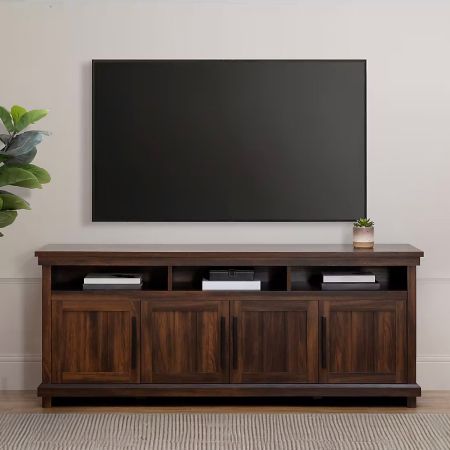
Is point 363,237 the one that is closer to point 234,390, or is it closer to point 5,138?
point 234,390

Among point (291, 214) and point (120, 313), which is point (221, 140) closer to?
point (291, 214)

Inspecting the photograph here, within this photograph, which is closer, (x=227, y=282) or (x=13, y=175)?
(x=13, y=175)

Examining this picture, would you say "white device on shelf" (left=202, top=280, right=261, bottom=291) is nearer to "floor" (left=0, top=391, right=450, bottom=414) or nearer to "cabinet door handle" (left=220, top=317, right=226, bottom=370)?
"cabinet door handle" (left=220, top=317, right=226, bottom=370)

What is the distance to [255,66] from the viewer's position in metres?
4.23

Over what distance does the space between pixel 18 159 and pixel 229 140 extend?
1.21 m

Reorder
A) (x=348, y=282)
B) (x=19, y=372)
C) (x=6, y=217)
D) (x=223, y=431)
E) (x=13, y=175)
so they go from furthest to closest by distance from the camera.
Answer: (x=19, y=372) < (x=348, y=282) < (x=6, y=217) < (x=13, y=175) < (x=223, y=431)

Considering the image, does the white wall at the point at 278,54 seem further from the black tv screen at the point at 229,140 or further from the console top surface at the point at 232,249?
the console top surface at the point at 232,249

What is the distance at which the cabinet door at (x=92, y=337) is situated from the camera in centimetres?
386

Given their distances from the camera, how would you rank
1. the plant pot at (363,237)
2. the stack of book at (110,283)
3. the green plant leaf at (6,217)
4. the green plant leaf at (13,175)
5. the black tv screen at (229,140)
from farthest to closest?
the black tv screen at (229,140)
the plant pot at (363,237)
the stack of book at (110,283)
the green plant leaf at (6,217)
the green plant leaf at (13,175)

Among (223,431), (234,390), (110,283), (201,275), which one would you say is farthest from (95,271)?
(223,431)

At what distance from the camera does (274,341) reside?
12.7ft

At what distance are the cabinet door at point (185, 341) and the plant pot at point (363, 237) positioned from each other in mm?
809

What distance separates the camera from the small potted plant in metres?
4.00

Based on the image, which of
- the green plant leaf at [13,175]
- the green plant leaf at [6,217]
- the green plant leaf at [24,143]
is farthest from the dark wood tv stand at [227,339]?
the green plant leaf at [24,143]
